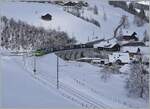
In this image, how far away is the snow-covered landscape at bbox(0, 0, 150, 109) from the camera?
4758 millimetres

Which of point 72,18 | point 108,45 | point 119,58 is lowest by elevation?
point 119,58

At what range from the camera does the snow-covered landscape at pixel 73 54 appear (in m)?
4.76

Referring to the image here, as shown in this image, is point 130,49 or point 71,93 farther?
point 130,49

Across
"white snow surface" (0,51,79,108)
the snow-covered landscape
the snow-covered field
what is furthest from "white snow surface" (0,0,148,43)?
"white snow surface" (0,51,79,108)

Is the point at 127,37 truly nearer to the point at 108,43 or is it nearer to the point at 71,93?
the point at 108,43

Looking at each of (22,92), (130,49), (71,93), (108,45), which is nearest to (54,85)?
(71,93)

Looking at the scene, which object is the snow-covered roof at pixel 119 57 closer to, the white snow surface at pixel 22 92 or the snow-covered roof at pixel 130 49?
the snow-covered roof at pixel 130 49

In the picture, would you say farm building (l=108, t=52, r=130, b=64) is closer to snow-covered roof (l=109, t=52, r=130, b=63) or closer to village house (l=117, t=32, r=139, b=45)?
snow-covered roof (l=109, t=52, r=130, b=63)

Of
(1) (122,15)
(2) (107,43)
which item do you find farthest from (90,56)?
(1) (122,15)

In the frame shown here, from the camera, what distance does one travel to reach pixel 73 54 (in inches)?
192

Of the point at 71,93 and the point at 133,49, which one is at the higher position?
the point at 133,49

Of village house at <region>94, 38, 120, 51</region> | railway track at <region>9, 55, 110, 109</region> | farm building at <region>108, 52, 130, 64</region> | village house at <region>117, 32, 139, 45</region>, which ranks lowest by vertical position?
railway track at <region>9, 55, 110, 109</region>

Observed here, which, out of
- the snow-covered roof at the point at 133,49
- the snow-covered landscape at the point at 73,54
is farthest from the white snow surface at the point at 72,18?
the snow-covered roof at the point at 133,49

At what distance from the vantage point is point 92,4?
4.84m
